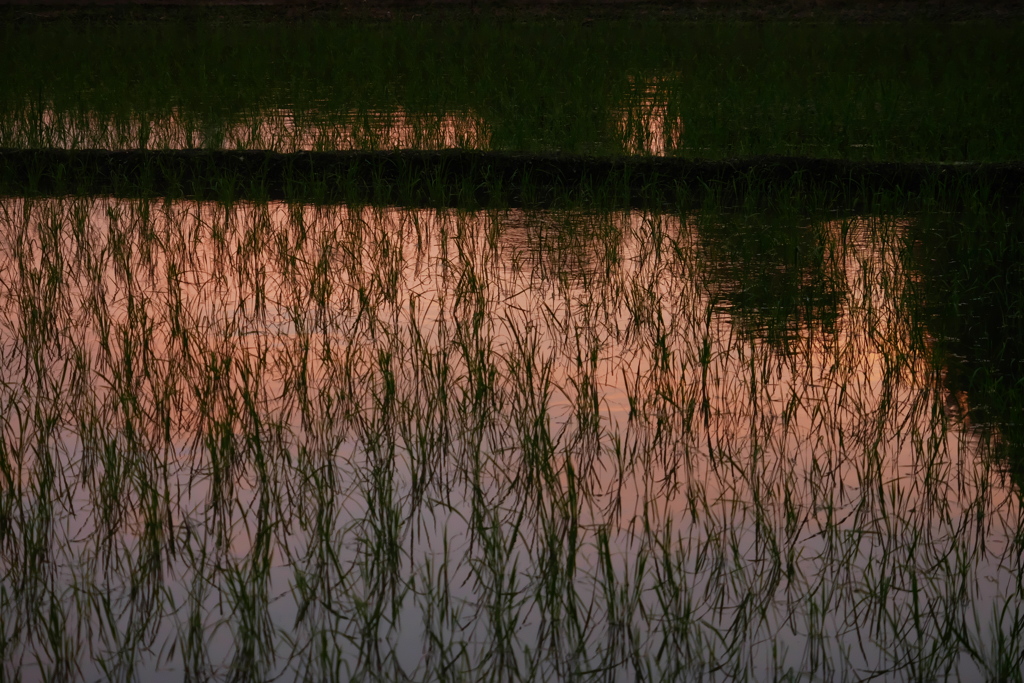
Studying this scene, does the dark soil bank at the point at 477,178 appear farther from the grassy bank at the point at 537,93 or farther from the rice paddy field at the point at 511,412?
the grassy bank at the point at 537,93

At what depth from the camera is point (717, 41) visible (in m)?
8.92

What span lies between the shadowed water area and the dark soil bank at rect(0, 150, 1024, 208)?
2.58 ft

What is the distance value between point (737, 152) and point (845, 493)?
10.5 ft

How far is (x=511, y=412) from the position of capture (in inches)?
91.4

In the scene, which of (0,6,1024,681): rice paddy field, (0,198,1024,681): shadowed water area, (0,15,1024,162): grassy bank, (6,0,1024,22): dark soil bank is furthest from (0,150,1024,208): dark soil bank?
(6,0,1024,22): dark soil bank

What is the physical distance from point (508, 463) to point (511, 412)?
0.23 metres

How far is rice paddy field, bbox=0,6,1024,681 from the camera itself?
155 centimetres

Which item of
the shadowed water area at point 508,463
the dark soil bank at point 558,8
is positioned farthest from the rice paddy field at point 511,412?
the dark soil bank at point 558,8

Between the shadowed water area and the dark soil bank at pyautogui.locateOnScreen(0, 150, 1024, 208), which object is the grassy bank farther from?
the shadowed water area

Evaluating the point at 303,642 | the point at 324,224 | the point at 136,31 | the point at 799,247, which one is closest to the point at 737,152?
the point at 799,247

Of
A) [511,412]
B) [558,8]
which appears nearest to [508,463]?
[511,412]

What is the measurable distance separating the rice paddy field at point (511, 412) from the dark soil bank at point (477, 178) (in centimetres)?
3

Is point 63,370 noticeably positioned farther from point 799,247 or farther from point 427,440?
point 799,247

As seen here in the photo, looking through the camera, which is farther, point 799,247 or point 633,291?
point 799,247
